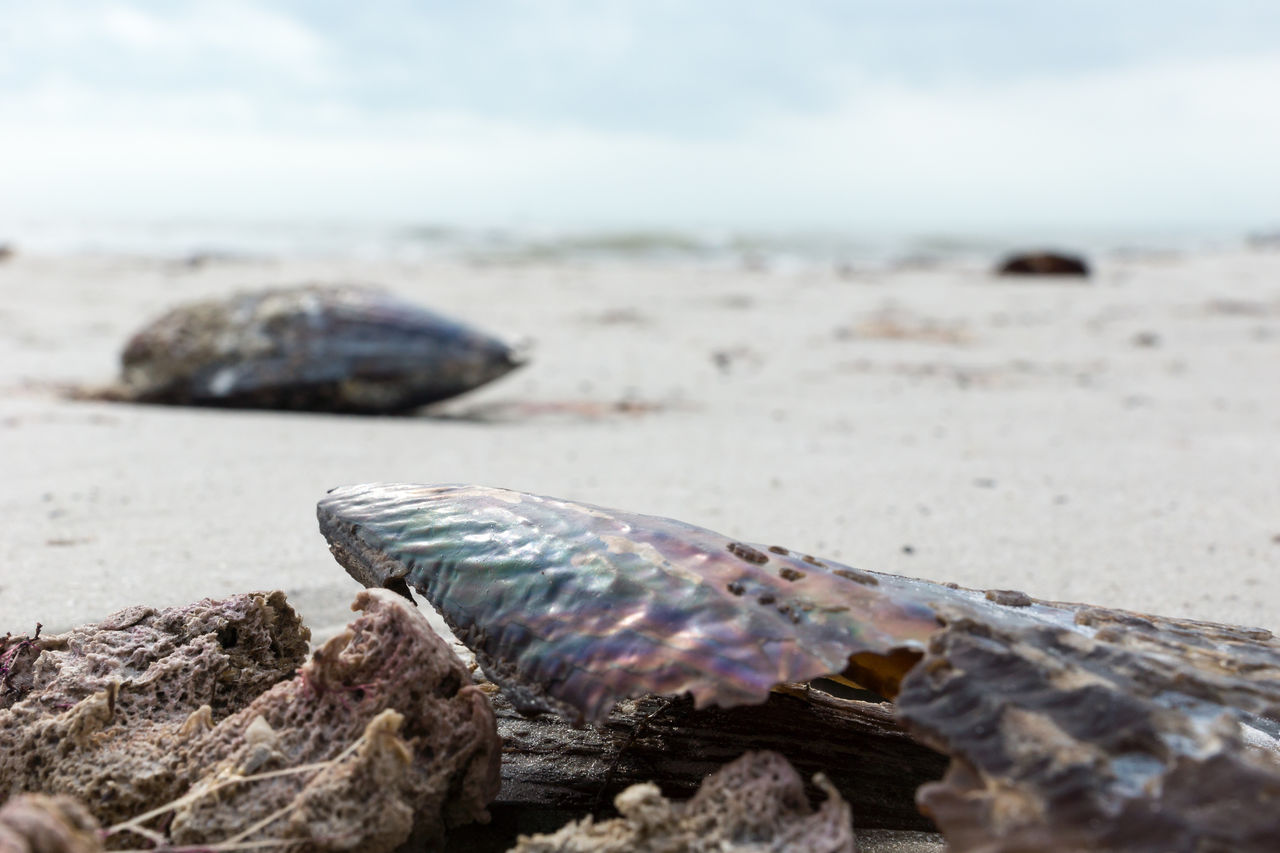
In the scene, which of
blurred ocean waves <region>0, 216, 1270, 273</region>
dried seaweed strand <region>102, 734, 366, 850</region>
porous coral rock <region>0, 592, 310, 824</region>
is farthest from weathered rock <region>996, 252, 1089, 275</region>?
dried seaweed strand <region>102, 734, 366, 850</region>

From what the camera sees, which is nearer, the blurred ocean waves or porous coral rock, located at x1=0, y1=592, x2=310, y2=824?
porous coral rock, located at x1=0, y1=592, x2=310, y2=824

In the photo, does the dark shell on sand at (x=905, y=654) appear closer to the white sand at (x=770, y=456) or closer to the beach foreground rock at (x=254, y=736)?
the beach foreground rock at (x=254, y=736)

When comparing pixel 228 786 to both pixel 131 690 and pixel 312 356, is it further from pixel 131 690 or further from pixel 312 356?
pixel 312 356

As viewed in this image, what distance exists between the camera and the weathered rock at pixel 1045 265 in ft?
44.9

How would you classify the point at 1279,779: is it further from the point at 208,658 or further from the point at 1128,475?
the point at 1128,475

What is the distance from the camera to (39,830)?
2.97 feet

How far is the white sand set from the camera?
260 cm

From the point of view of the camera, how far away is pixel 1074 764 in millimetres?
1054

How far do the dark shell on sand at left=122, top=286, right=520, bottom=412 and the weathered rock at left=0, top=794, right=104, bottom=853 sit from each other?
151 inches

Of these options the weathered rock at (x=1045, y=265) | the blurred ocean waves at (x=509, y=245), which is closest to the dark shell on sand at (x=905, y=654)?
the weathered rock at (x=1045, y=265)

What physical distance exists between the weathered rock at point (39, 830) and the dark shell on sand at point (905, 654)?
1.72 feet

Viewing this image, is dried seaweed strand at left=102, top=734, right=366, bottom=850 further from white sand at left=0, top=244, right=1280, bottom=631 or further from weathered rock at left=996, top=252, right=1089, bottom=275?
weathered rock at left=996, top=252, right=1089, bottom=275

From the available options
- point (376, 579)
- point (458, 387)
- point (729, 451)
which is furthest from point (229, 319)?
point (376, 579)

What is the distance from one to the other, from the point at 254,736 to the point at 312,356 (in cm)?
372
